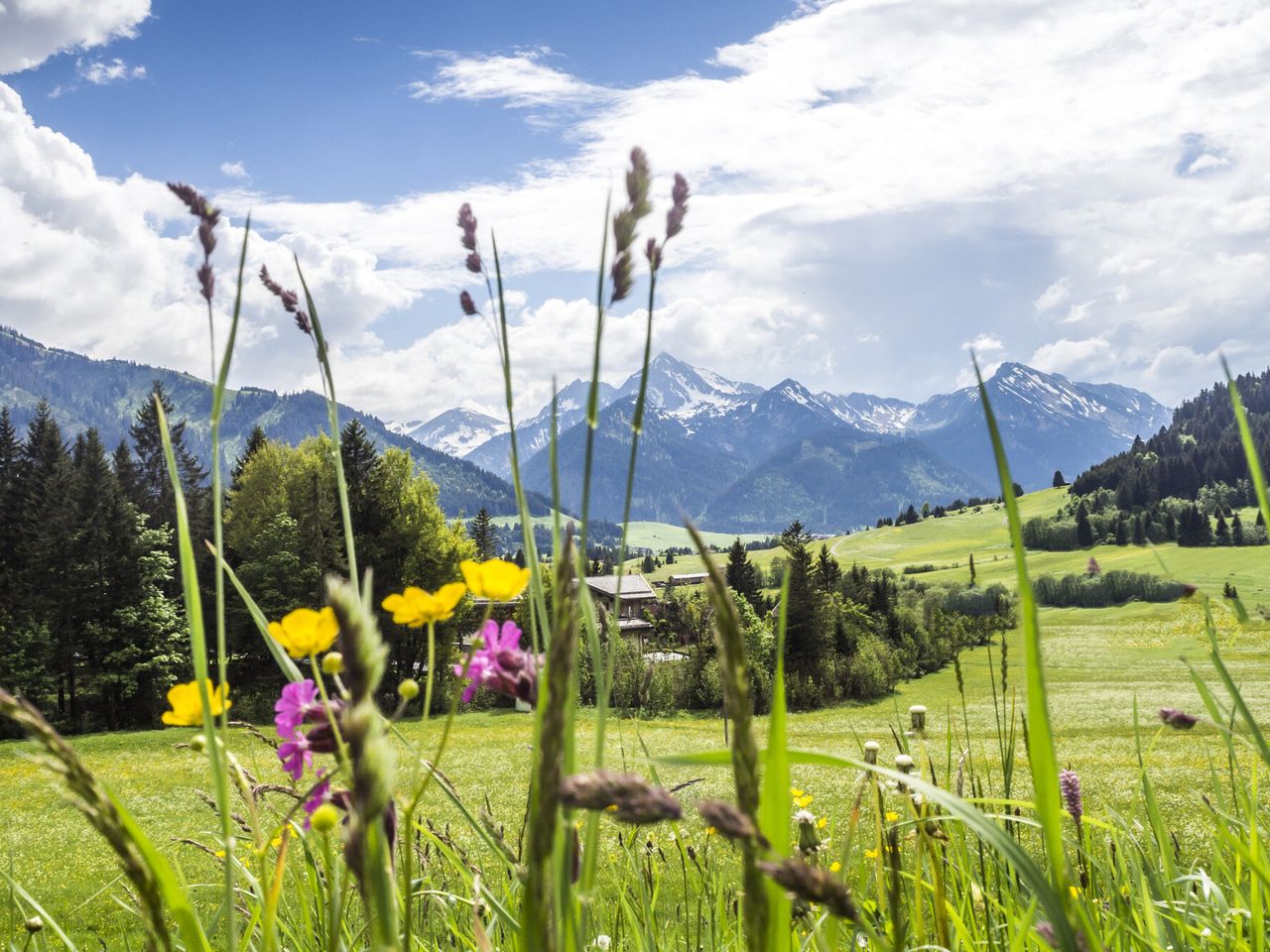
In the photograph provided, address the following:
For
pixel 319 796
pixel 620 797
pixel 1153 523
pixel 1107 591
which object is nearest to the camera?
pixel 620 797

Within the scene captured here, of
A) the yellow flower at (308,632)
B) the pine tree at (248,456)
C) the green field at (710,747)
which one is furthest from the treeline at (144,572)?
the yellow flower at (308,632)

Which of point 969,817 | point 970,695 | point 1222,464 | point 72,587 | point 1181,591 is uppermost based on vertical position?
point 1222,464

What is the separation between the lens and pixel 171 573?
36688mm

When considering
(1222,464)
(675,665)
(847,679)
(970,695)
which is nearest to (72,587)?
(675,665)

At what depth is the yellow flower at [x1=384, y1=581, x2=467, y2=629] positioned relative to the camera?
30.2 inches

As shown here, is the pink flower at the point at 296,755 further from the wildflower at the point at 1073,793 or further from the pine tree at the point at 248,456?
the pine tree at the point at 248,456

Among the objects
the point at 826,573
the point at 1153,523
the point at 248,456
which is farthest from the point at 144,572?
the point at 1153,523

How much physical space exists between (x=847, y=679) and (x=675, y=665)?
9529mm

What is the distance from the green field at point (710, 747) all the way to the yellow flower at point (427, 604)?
0.87 ft

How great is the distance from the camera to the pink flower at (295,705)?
977mm

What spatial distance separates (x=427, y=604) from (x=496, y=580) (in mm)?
64

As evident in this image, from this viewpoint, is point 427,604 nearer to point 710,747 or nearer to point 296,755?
point 296,755

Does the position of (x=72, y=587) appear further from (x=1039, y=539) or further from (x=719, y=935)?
(x=1039, y=539)

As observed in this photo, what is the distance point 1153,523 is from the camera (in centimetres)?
11762
